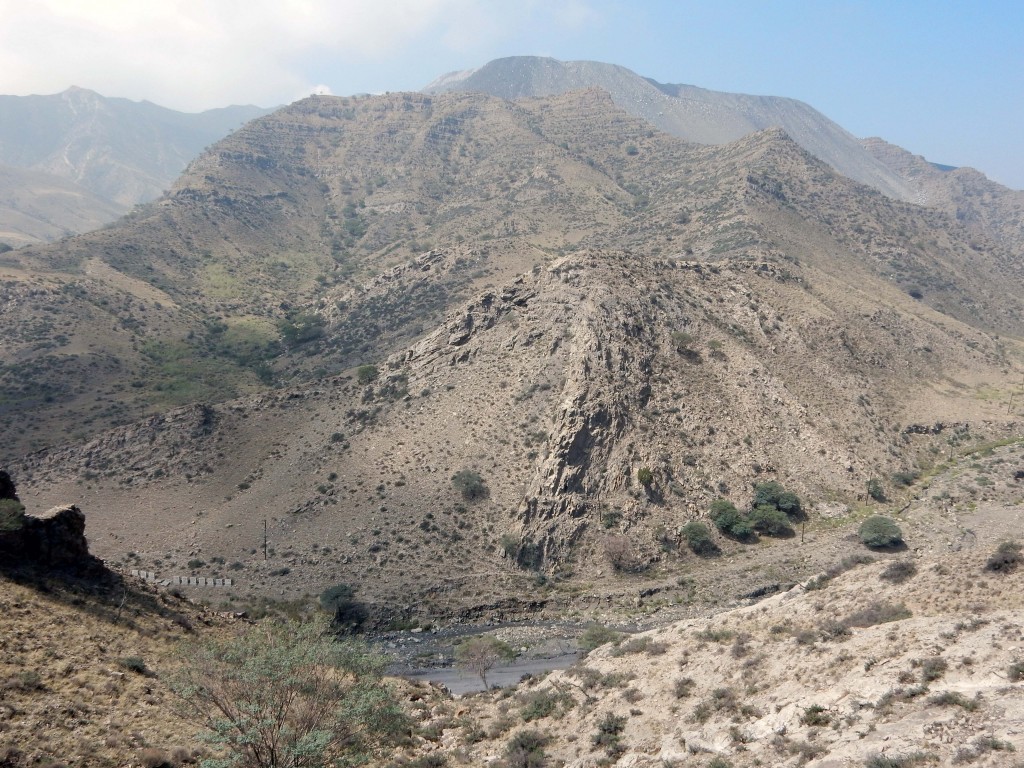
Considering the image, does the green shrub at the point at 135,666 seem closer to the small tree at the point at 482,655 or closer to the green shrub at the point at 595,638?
the small tree at the point at 482,655

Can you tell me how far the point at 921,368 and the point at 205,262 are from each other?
10951cm

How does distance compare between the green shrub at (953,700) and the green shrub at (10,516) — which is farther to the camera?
the green shrub at (10,516)

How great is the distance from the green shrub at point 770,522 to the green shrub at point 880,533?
494cm

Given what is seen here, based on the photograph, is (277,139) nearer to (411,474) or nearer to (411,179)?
(411,179)

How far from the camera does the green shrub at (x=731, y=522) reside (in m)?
51.0

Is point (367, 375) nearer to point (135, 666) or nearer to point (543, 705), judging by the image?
point (135, 666)

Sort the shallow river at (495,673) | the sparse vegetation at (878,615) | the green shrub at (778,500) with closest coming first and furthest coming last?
the sparse vegetation at (878,615), the shallow river at (495,673), the green shrub at (778,500)

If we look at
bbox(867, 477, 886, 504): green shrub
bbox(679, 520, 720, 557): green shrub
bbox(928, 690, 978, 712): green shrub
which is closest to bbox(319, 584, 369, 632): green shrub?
bbox(679, 520, 720, 557): green shrub

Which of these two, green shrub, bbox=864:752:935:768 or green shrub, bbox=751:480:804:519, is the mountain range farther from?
green shrub, bbox=751:480:804:519

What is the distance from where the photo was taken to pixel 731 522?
51406mm

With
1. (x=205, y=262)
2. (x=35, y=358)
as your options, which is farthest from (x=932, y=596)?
(x=205, y=262)

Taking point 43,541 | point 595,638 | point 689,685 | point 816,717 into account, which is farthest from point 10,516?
point 816,717

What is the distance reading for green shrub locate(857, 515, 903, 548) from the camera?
158ft

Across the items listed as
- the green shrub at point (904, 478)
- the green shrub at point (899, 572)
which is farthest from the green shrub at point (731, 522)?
the green shrub at point (899, 572)
